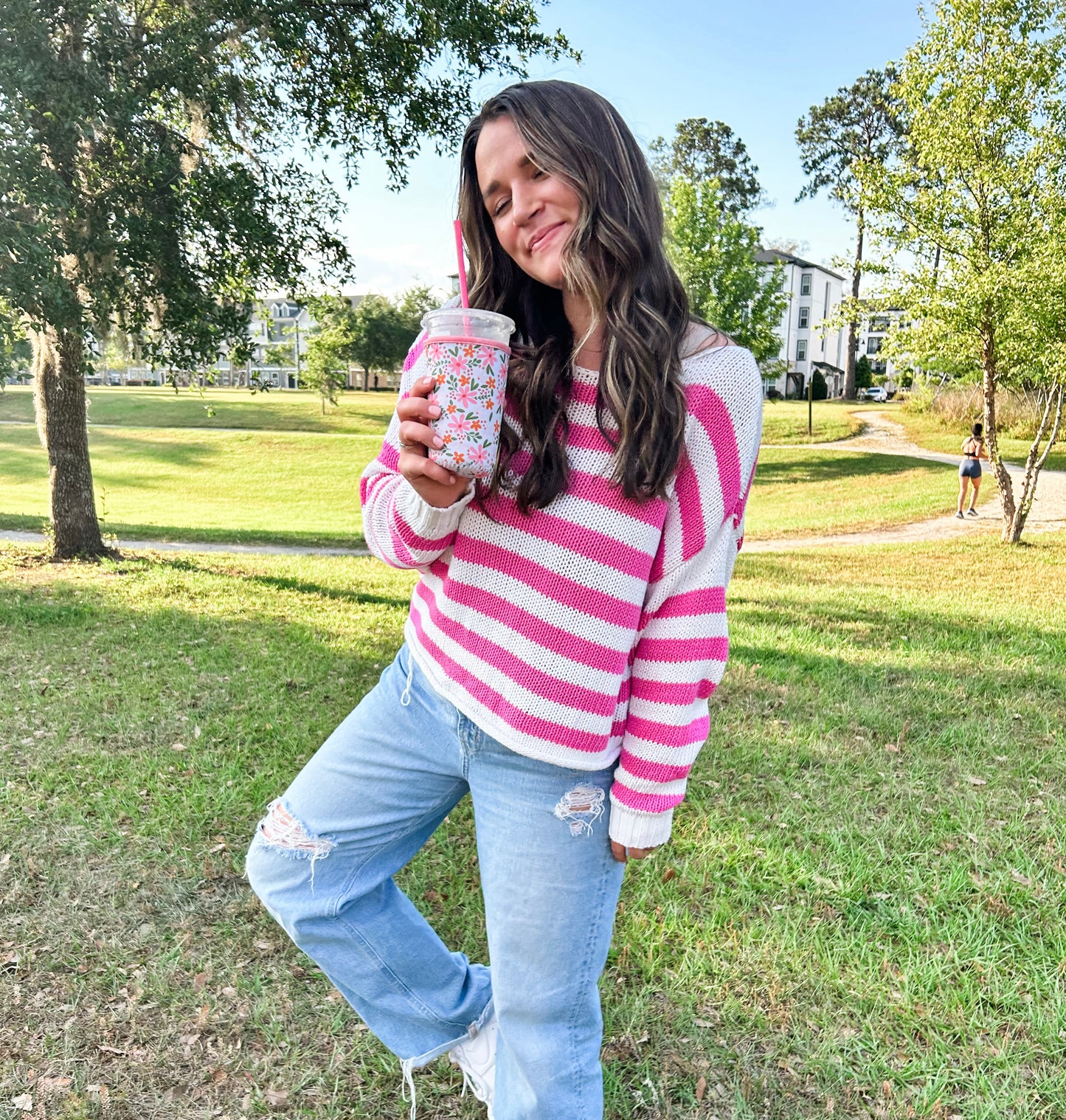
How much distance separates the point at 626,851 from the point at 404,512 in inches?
27.4

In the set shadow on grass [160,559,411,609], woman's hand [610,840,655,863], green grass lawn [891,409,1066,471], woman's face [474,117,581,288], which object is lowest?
shadow on grass [160,559,411,609]

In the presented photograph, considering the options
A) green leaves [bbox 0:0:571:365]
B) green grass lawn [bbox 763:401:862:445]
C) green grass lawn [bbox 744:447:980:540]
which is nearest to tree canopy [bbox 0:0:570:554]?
green leaves [bbox 0:0:571:365]

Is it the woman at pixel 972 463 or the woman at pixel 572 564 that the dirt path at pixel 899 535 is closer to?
the woman at pixel 972 463

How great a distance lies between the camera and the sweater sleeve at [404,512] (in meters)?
1.43

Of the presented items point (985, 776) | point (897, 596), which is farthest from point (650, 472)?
point (897, 596)

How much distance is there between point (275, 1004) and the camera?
8.27 ft

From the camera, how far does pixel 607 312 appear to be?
150cm

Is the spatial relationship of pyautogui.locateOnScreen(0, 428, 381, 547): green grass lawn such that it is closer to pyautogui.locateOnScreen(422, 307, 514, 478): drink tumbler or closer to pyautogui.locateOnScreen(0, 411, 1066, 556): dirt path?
pyautogui.locateOnScreen(0, 411, 1066, 556): dirt path

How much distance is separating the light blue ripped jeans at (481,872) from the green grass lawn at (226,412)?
30.8 meters

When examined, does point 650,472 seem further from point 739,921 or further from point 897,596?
point 897,596

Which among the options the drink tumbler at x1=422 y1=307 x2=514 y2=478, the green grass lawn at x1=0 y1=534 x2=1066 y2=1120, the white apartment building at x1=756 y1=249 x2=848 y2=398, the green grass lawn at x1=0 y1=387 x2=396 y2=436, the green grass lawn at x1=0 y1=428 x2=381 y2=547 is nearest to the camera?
the drink tumbler at x1=422 y1=307 x2=514 y2=478

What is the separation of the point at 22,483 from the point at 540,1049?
2562 cm

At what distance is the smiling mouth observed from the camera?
151 centimetres

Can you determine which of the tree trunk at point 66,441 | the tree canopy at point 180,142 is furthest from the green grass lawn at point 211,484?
the tree canopy at point 180,142
